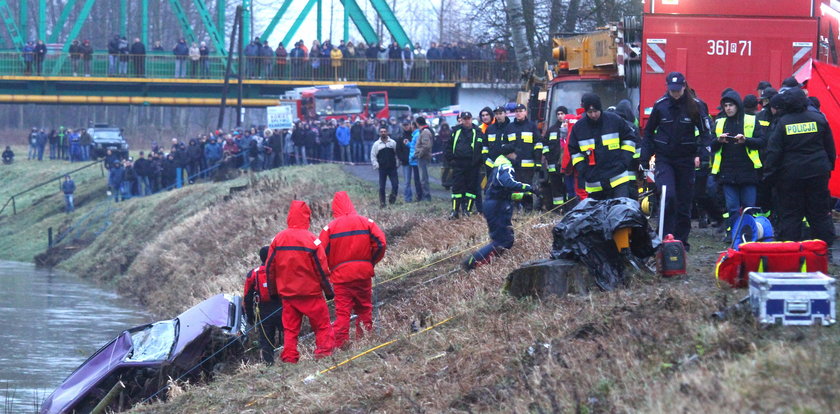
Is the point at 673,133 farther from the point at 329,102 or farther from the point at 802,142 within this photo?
the point at 329,102

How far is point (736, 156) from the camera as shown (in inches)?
476

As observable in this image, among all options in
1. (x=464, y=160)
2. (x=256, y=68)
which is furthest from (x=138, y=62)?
(x=464, y=160)

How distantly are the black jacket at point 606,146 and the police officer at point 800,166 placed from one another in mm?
1430

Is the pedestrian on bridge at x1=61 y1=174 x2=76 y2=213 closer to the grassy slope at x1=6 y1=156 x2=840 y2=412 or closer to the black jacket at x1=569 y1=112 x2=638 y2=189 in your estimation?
the grassy slope at x1=6 y1=156 x2=840 y2=412

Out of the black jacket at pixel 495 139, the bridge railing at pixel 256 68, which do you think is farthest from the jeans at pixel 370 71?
the black jacket at pixel 495 139

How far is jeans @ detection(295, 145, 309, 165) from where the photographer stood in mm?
35719

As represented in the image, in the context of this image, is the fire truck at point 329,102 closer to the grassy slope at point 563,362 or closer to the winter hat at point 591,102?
the grassy slope at point 563,362

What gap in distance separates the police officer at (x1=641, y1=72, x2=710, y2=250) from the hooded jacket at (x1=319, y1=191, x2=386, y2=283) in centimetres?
284

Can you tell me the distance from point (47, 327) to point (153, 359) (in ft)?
29.6

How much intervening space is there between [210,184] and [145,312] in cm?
1219

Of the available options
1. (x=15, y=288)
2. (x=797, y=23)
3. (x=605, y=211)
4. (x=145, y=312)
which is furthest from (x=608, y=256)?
(x=15, y=288)

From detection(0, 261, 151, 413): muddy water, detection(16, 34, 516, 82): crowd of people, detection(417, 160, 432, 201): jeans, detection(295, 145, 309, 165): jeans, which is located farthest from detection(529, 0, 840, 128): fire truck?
detection(16, 34, 516, 82): crowd of people

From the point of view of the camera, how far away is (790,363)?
21.8 feet

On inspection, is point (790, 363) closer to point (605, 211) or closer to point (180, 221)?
point (605, 211)
